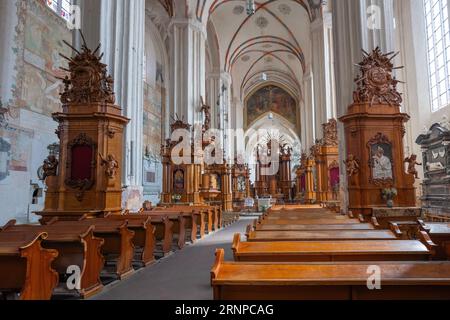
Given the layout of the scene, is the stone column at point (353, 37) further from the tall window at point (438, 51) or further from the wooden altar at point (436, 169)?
the tall window at point (438, 51)

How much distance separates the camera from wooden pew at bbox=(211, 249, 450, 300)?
6.86 feet

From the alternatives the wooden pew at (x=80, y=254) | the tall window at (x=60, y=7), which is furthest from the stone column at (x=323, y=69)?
the wooden pew at (x=80, y=254)

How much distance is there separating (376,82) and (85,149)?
6.05 m

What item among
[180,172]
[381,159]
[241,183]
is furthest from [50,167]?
[241,183]

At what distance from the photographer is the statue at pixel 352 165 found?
710 centimetres

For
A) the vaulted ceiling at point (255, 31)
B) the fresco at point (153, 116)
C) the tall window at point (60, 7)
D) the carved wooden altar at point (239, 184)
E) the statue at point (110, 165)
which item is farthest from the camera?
the carved wooden altar at point (239, 184)

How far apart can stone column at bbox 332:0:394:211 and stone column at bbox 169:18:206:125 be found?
8.05m

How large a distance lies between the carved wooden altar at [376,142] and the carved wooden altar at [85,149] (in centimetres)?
484

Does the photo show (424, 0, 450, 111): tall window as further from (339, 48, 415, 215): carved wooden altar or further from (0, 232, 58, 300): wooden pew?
(0, 232, 58, 300): wooden pew

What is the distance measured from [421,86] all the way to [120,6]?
36.8ft

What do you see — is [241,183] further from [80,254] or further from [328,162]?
[80,254]

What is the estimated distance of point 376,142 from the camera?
7129 millimetres
